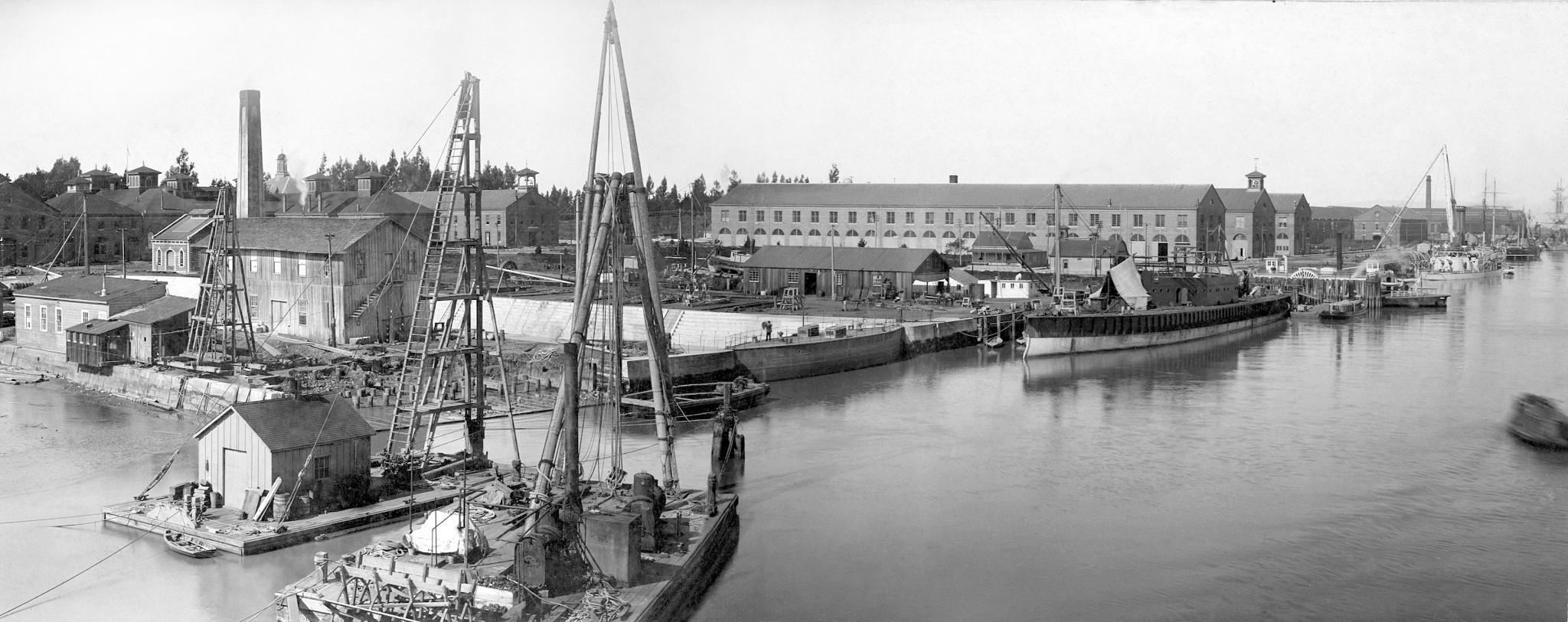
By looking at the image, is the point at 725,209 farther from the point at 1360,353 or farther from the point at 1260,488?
the point at 1260,488

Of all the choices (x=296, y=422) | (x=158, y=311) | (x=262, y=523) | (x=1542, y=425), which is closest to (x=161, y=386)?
(x=158, y=311)

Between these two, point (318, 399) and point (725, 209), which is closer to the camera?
point (318, 399)

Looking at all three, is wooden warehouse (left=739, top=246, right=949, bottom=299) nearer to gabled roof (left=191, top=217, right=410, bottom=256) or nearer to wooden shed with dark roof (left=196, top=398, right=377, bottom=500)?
gabled roof (left=191, top=217, right=410, bottom=256)

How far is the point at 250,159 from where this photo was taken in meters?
35.8

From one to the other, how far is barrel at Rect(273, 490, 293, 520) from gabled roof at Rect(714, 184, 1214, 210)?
46762 mm

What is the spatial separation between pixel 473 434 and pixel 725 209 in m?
47.5

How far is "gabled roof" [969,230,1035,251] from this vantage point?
161ft

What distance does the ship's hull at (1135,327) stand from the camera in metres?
35.1

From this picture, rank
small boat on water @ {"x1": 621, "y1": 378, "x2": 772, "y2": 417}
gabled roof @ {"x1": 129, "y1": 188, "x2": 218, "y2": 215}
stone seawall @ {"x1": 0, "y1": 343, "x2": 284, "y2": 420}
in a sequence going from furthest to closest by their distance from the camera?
gabled roof @ {"x1": 129, "y1": 188, "x2": 218, "y2": 215}, small boat on water @ {"x1": 621, "y1": 378, "x2": 772, "y2": 417}, stone seawall @ {"x1": 0, "y1": 343, "x2": 284, "y2": 420}

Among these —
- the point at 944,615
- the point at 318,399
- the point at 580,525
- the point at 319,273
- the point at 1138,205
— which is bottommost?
the point at 944,615

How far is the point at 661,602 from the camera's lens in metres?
11.1

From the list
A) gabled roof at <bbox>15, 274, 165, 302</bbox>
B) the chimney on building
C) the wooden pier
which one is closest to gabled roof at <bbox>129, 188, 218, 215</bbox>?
the chimney on building

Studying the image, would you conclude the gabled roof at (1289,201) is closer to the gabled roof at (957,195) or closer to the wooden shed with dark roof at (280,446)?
the gabled roof at (957,195)

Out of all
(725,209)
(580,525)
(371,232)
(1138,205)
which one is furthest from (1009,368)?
(725,209)
